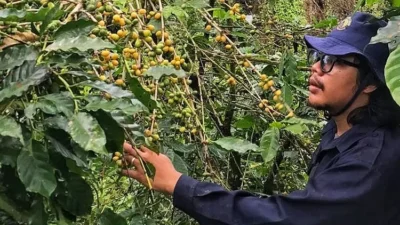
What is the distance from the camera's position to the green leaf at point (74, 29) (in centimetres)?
109

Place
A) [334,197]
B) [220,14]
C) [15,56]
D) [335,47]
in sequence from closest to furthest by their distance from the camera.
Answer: [15,56] → [334,197] → [335,47] → [220,14]

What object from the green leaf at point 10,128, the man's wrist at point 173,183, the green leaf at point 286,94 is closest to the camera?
the green leaf at point 10,128

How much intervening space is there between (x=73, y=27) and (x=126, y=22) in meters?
0.24

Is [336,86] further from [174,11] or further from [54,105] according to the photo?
[54,105]

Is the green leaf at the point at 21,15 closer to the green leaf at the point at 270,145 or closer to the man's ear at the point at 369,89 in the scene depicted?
the green leaf at the point at 270,145

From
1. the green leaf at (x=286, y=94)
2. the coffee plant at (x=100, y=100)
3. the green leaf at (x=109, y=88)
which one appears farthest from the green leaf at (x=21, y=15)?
the green leaf at (x=286, y=94)

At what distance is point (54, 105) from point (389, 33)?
2.02 feet

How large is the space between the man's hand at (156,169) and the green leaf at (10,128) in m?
0.41

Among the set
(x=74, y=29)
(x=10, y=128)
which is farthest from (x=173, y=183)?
(x=10, y=128)

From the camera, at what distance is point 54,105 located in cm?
99

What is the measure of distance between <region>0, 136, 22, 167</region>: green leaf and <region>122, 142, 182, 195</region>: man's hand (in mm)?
361

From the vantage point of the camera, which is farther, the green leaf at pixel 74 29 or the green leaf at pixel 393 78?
the green leaf at pixel 74 29

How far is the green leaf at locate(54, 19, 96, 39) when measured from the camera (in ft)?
3.57

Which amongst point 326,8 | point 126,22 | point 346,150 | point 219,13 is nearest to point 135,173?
point 126,22
